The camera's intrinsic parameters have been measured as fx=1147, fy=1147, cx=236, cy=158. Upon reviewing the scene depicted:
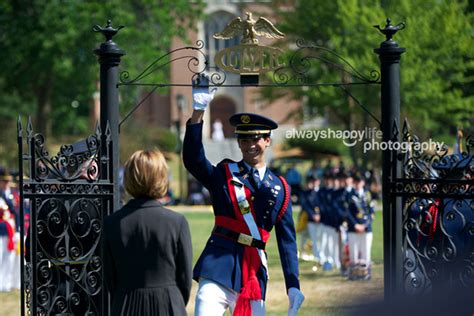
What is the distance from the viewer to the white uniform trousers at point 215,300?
24.0 feet

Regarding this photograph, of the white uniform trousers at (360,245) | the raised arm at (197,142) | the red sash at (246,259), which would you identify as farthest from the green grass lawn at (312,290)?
the raised arm at (197,142)

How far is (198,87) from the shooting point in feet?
25.6

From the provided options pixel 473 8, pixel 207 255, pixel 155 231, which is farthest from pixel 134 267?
pixel 473 8

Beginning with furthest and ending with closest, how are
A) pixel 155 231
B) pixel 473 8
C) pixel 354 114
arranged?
pixel 354 114 < pixel 473 8 < pixel 155 231

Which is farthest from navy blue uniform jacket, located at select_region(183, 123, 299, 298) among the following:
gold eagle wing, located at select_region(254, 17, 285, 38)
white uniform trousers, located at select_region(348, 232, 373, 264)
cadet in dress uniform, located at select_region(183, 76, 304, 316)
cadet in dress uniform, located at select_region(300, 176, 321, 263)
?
cadet in dress uniform, located at select_region(300, 176, 321, 263)

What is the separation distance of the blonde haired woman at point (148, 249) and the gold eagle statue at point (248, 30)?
2804mm

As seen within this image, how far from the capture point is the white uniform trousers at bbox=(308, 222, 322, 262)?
65.8 ft

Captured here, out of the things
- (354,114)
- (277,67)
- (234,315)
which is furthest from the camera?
(354,114)

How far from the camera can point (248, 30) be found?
872 centimetres

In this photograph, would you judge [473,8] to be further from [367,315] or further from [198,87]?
[367,315]

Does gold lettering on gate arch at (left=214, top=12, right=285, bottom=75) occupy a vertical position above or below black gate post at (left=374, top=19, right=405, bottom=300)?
above

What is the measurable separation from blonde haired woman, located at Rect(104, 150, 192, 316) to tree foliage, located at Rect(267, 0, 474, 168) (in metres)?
29.7

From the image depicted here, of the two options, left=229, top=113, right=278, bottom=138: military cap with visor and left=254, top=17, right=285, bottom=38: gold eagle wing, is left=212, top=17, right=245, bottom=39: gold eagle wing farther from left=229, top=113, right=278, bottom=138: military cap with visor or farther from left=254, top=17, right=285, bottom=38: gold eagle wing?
left=229, top=113, right=278, bottom=138: military cap with visor

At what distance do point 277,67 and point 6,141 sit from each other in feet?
128
